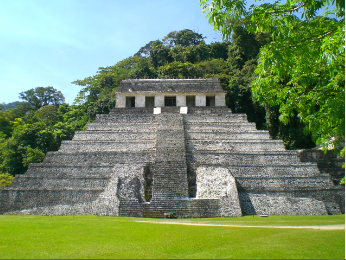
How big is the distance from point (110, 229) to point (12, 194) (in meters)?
8.76

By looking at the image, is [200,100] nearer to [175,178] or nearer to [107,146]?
[107,146]

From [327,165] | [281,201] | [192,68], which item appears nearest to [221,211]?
[281,201]

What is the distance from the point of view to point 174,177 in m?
15.0

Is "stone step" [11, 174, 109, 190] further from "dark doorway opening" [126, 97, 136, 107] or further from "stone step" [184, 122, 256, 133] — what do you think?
"dark doorway opening" [126, 97, 136, 107]

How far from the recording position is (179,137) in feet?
62.4

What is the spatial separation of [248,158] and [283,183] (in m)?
2.45

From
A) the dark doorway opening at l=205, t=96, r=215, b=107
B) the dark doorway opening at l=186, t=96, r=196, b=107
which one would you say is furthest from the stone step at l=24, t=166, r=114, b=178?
the dark doorway opening at l=205, t=96, r=215, b=107

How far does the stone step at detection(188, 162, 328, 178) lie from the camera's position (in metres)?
15.6

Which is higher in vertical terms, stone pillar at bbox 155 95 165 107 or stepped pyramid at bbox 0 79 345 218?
stone pillar at bbox 155 95 165 107

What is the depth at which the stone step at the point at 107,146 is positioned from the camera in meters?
18.6

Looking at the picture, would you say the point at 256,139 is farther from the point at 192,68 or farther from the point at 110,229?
the point at 192,68

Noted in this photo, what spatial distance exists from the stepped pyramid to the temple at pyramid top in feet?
17.3

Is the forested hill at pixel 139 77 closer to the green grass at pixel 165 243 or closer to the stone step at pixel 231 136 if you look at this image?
the stone step at pixel 231 136


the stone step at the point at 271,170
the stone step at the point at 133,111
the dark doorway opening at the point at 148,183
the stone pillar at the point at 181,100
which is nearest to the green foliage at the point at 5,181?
the dark doorway opening at the point at 148,183
